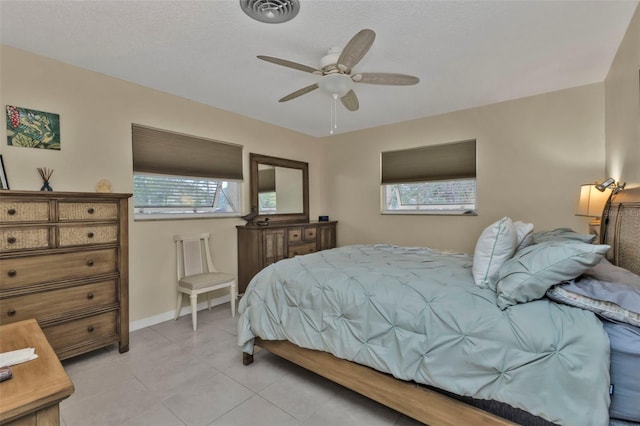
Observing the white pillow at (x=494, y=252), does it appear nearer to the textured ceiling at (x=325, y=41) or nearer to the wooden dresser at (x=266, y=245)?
the textured ceiling at (x=325, y=41)

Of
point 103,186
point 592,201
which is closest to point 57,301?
point 103,186

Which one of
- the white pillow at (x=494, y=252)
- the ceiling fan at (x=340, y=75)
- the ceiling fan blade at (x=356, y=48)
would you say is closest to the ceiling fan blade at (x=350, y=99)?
the ceiling fan at (x=340, y=75)

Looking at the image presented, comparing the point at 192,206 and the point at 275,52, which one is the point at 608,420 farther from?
the point at 192,206

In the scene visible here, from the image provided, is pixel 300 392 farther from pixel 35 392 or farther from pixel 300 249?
pixel 300 249

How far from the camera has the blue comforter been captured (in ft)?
3.95

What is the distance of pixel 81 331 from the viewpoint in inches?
91.8

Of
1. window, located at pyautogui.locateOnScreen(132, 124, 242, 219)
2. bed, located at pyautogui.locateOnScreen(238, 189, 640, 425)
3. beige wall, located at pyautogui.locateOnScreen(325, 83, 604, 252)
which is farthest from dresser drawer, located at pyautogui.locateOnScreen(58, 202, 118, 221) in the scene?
beige wall, located at pyautogui.locateOnScreen(325, 83, 604, 252)

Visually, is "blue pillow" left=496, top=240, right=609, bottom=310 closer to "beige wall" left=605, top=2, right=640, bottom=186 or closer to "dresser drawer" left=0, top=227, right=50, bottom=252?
"beige wall" left=605, top=2, right=640, bottom=186

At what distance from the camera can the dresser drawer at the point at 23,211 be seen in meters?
1.99

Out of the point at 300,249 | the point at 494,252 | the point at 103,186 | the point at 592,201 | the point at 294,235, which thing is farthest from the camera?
the point at 300,249

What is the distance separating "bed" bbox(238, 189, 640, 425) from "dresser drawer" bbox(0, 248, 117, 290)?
128 cm

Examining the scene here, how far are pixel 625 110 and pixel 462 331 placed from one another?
2402 mm

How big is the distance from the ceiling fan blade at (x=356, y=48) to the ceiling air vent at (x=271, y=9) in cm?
42

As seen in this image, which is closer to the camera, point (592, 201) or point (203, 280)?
point (592, 201)
